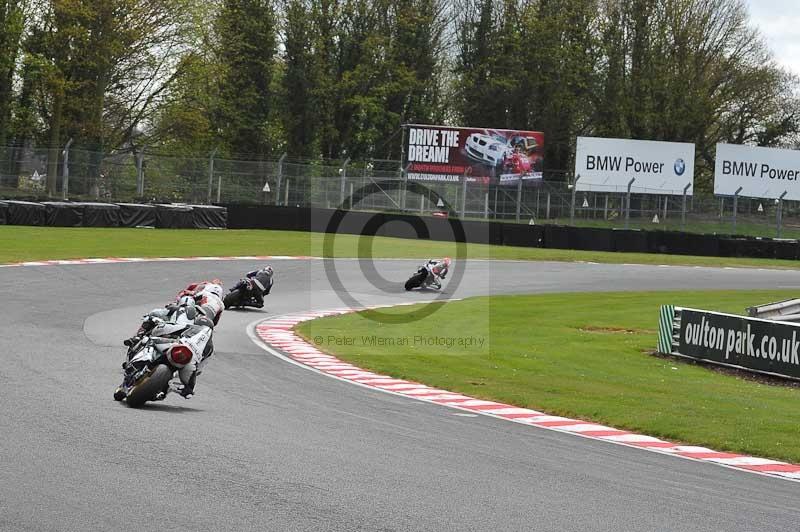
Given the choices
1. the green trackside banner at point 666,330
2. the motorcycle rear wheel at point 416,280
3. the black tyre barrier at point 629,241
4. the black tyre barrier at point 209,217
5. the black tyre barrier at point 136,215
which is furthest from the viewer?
the black tyre barrier at point 629,241

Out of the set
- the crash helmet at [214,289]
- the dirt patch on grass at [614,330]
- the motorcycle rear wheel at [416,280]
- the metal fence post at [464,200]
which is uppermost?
the metal fence post at [464,200]

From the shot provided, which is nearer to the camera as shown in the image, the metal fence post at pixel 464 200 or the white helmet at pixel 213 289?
the white helmet at pixel 213 289

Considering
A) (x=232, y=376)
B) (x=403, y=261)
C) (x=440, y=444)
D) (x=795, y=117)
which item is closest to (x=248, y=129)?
(x=403, y=261)

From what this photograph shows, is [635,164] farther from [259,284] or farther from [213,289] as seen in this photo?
[213,289]

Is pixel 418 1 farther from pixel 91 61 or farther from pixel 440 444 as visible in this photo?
pixel 440 444

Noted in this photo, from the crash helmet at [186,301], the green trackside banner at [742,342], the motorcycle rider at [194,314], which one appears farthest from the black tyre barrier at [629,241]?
the crash helmet at [186,301]

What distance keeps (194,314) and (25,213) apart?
26.0 m

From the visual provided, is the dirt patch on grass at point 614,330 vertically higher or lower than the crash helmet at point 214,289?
lower

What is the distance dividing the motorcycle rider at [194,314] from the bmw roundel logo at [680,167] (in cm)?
4592

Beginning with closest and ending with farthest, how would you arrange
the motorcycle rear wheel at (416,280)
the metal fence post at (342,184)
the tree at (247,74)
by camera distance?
the motorcycle rear wheel at (416,280) → the metal fence post at (342,184) → the tree at (247,74)

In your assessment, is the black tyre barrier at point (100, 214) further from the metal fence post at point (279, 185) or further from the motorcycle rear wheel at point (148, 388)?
the motorcycle rear wheel at point (148, 388)

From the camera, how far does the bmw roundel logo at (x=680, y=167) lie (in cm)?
5450

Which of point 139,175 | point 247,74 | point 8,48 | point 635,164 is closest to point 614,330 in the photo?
point 139,175

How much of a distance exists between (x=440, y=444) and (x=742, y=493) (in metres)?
2.41
